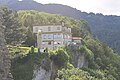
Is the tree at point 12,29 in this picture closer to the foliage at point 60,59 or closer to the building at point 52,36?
the building at point 52,36

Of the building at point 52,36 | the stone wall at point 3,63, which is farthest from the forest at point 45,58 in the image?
the stone wall at point 3,63

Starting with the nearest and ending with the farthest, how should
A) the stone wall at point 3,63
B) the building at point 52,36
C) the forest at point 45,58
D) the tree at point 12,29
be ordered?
the stone wall at point 3,63, the forest at point 45,58, the tree at point 12,29, the building at point 52,36

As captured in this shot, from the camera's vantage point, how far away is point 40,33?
7194 cm

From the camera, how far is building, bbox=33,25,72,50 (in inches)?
2820

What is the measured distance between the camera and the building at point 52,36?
2820 inches

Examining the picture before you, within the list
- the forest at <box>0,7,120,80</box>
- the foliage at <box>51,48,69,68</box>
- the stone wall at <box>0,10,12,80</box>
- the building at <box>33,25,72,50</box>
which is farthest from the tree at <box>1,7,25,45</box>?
the stone wall at <box>0,10,12,80</box>

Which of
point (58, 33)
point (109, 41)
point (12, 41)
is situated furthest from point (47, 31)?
point (109, 41)

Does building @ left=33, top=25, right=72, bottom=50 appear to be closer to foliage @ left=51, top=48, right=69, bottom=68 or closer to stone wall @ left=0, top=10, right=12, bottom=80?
foliage @ left=51, top=48, right=69, bottom=68

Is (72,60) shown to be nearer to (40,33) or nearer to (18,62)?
(40,33)

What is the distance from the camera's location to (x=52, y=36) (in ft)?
245

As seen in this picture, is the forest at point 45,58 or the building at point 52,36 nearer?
the forest at point 45,58

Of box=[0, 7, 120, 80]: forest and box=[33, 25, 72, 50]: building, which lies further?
box=[33, 25, 72, 50]: building

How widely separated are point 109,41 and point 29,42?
399ft

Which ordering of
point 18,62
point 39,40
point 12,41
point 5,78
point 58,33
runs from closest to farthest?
point 5,78, point 18,62, point 12,41, point 39,40, point 58,33
